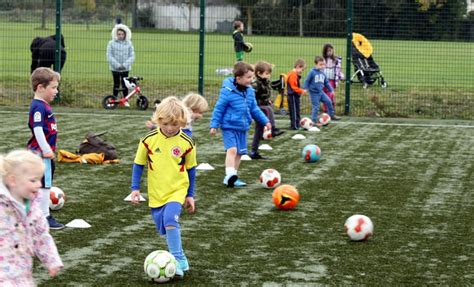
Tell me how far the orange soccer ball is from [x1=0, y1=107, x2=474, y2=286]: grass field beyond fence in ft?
0.34

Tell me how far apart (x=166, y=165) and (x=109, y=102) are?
14569mm

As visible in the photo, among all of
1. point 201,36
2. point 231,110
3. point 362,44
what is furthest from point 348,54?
point 231,110

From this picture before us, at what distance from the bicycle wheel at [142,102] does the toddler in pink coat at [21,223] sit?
1643cm

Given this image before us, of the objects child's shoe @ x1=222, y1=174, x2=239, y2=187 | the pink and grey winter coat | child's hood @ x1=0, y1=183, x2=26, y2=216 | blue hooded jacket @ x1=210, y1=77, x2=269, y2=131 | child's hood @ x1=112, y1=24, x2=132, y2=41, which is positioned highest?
child's hood @ x1=112, y1=24, x2=132, y2=41

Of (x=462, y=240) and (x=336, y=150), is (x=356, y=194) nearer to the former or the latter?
(x=462, y=240)

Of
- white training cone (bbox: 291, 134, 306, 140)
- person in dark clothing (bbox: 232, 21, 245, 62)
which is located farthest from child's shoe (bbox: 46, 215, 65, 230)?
person in dark clothing (bbox: 232, 21, 245, 62)

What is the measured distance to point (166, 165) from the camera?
24.8ft

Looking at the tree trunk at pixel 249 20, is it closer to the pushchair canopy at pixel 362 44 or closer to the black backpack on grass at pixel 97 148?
the pushchair canopy at pixel 362 44

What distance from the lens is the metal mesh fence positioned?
22.5 m

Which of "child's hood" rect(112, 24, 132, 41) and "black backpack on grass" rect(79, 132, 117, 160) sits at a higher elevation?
"child's hood" rect(112, 24, 132, 41)

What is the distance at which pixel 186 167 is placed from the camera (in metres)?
7.65

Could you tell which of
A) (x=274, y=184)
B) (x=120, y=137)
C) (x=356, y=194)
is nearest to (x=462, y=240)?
(x=356, y=194)

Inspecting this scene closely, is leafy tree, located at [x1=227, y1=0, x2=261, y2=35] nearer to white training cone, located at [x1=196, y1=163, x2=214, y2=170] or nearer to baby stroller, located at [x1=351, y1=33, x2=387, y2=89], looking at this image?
baby stroller, located at [x1=351, y1=33, x2=387, y2=89]

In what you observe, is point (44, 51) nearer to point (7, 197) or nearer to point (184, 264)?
point (184, 264)
